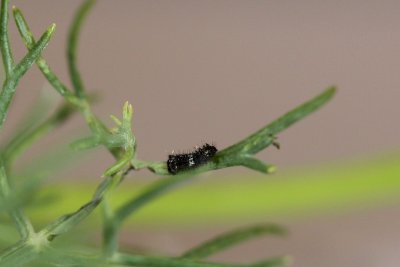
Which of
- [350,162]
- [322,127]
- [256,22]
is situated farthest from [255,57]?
[350,162]

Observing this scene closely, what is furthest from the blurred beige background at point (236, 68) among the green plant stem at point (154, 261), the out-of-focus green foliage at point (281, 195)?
the green plant stem at point (154, 261)

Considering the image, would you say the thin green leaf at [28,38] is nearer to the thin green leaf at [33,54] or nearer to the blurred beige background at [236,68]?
the thin green leaf at [33,54]

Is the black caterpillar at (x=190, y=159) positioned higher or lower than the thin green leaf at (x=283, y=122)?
lower

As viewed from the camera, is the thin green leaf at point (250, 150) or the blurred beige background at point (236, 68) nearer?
the thin green leaf at point (250, 150)

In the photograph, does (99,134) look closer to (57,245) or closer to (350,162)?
(57,245)

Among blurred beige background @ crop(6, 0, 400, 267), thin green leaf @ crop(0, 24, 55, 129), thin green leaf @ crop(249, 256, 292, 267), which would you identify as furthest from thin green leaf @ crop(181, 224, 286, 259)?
blurred beige background @ crop(6, 0, 400, 267)
